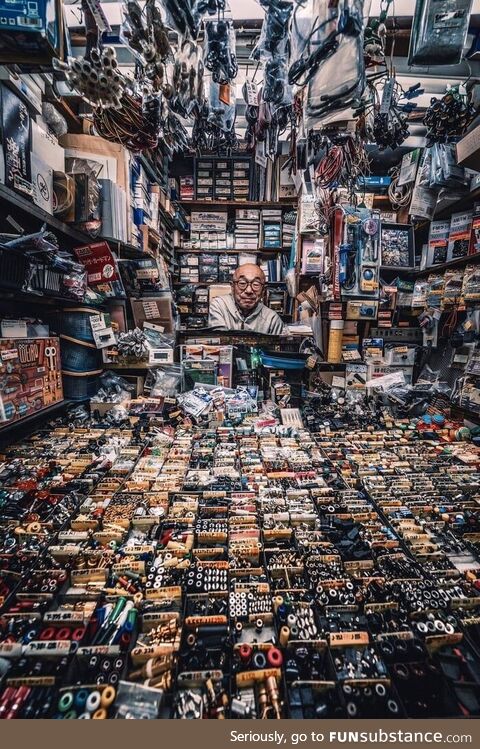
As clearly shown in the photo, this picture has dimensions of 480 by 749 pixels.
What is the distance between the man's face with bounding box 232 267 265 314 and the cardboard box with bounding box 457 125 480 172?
93.1 inches

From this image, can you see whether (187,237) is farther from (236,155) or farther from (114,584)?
(114,584)

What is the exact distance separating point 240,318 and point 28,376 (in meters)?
2.83

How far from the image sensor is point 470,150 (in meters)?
2.39

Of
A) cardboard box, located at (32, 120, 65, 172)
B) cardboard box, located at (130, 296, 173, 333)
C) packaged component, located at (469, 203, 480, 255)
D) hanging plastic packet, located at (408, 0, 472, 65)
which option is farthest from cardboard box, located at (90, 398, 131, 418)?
packaged component, located at (469, 203, 480, 255)

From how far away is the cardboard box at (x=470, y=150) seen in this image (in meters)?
2.34

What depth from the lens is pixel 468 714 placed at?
94 cm

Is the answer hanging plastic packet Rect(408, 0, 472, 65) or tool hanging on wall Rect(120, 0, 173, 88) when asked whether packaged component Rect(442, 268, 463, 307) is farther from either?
tool hanging on wall Rect(120, 0, 173, 88)

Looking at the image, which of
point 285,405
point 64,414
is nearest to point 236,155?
point 285,405

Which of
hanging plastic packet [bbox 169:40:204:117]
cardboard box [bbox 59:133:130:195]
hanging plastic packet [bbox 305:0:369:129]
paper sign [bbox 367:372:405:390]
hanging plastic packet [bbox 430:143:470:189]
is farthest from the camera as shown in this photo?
paper sign [bbox 367:372:405:390]

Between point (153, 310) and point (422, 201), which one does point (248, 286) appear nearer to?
point (153, 310)

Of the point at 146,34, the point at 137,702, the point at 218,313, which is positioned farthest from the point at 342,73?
the point at 218,313

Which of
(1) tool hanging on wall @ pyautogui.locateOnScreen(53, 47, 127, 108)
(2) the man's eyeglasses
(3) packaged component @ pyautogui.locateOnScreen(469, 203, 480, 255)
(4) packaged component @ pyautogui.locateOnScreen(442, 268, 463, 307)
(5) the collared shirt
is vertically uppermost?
(1) tool hanging on wall @ pyautogui.locateOnScreen(53, 47, 127, 108)

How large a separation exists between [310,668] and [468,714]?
0.43m

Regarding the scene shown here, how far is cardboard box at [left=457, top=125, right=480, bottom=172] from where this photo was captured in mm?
2344
